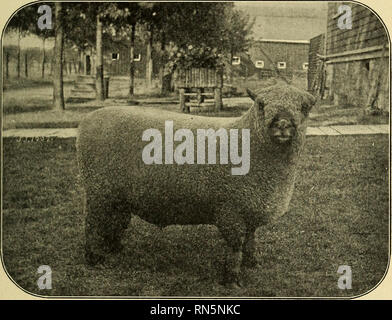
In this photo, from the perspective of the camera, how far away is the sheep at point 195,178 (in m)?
2.37

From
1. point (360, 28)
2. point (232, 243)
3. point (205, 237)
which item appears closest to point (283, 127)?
point (232, 243)

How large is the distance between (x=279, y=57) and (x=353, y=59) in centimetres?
48

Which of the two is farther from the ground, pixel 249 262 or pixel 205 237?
pixel 205 237

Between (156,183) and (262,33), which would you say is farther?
(262,33)

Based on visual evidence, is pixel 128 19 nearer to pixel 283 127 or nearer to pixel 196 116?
pixel 196 116

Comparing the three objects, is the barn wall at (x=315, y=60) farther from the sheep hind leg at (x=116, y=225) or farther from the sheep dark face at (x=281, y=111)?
the sheep hind leg at (x=116, y=225)

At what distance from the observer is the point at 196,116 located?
257cm

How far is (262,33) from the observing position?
2727 mm

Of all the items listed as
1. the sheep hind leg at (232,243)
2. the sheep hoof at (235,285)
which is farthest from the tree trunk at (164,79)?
the sheep hoof at (235,285)

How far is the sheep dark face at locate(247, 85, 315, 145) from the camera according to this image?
7.61 feet

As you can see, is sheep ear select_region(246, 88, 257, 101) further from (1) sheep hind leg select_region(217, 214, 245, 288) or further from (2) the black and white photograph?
(1) sheep hind leg select_region(217, 214, 245, 288)
